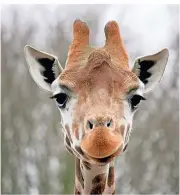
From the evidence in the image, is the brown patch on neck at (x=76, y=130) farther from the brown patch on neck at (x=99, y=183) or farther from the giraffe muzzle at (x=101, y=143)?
the brown patch on neck at (x=99, y=183)

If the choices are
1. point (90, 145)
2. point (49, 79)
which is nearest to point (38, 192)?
point (49, 79)

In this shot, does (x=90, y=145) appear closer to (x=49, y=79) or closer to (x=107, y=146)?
(x=107, y=146)

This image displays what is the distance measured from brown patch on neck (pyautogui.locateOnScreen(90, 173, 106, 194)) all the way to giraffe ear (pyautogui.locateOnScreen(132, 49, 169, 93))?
2.33 ft

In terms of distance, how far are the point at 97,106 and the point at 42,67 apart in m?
0.84

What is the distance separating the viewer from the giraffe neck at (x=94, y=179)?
12.5ft

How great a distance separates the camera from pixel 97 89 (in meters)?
3.45

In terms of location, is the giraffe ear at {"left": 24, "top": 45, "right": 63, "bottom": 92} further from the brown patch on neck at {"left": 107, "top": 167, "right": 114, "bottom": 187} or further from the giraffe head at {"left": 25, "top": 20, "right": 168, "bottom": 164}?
the brown patch on neck at {"left": 107, "top": 167, "right": 114, "bottom": 187}

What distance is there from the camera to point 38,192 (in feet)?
35.0

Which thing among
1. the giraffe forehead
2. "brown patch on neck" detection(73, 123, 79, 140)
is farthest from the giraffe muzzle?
the giraffe forehead

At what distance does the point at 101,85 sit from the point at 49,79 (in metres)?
0.67

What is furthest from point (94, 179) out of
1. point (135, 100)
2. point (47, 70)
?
point (47, 70)

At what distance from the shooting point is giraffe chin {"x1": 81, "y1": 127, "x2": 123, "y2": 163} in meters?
3.16

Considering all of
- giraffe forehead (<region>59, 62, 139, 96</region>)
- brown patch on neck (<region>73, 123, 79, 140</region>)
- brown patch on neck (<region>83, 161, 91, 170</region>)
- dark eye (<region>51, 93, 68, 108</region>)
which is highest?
giraffe forehead (<region>59, 62, 139, 96</region>)

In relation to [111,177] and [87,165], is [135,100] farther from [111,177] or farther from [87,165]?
[111,177]
